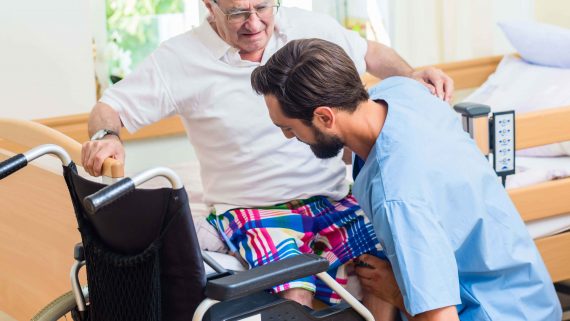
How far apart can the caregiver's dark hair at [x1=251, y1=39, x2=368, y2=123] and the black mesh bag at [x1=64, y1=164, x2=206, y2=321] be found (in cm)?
35

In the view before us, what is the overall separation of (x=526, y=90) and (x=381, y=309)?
4.63 feet

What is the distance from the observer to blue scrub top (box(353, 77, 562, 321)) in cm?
195

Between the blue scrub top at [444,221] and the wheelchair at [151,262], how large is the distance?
17 centimetres

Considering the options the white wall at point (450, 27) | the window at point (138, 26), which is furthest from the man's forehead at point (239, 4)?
the white wall at point (450, 27)

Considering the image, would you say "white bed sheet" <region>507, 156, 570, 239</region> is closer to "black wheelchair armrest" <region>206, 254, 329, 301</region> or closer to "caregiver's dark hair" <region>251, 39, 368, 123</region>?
"caregiver's dark hair" <region>251, 39, 368, 123</region>

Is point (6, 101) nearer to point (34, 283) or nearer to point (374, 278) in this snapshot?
point (34, 283)

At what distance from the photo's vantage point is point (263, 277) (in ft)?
6.09

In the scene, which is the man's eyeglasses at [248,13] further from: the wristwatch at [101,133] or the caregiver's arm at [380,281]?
the caregiver's arm at [380,281]

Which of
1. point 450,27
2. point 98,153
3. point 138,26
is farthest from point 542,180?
point 138,26

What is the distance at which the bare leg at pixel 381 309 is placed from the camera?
7.59 ft

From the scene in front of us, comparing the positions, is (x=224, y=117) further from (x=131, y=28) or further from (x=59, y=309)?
(x=131, y=28)

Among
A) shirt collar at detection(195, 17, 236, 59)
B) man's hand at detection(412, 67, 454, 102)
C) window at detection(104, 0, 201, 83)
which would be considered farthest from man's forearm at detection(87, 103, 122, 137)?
window at detection(104, 0, 201, 83)

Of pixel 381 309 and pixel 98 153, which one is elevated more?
pixel 98 153

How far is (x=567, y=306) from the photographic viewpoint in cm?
323
